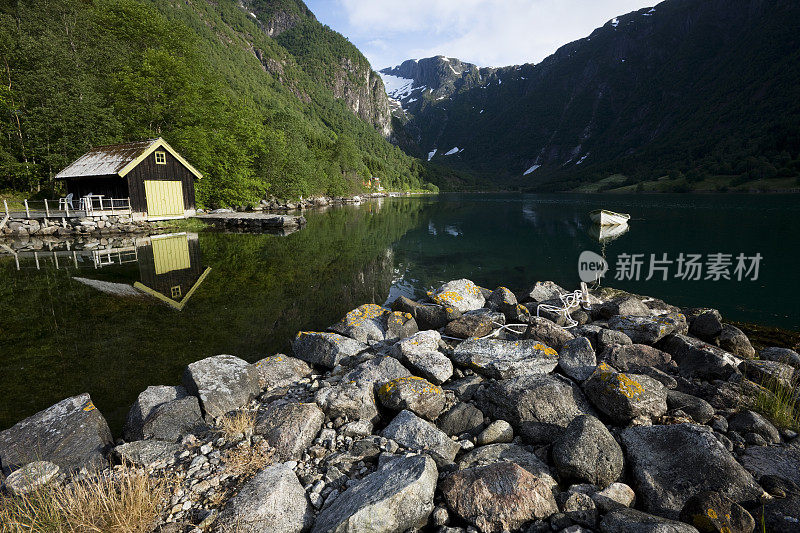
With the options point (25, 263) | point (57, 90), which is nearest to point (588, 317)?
point (25, 263)

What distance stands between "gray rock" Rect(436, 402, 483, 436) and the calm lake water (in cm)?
577

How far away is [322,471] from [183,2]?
203591mm

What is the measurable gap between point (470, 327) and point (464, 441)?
3.94 m

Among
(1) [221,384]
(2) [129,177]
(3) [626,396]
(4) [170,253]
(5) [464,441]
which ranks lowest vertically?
(5) [464,441]

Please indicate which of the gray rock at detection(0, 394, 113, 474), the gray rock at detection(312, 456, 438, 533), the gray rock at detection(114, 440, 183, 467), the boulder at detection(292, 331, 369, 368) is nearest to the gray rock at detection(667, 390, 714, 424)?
the gray rock at detection(312, 456, 438, 533)

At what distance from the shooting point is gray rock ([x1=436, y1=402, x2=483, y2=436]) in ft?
18.7

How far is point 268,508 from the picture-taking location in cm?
384

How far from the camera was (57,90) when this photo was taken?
35750 mm

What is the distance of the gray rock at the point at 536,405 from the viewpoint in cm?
534

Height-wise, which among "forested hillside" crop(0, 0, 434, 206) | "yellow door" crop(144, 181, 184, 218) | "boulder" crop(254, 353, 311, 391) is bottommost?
"boulder" crop(254, 353, 311, 391)

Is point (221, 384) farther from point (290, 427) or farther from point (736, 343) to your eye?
point (736, 343)

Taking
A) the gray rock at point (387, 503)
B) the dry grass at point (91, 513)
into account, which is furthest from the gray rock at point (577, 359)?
the dry grass at point (91, 513)

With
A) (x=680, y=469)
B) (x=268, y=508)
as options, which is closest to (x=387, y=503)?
(x=268, y=508)

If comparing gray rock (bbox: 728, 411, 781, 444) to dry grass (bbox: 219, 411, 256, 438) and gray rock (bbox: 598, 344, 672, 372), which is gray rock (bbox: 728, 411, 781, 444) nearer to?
gray rock (bbox: 598, 344, 672, 372)
